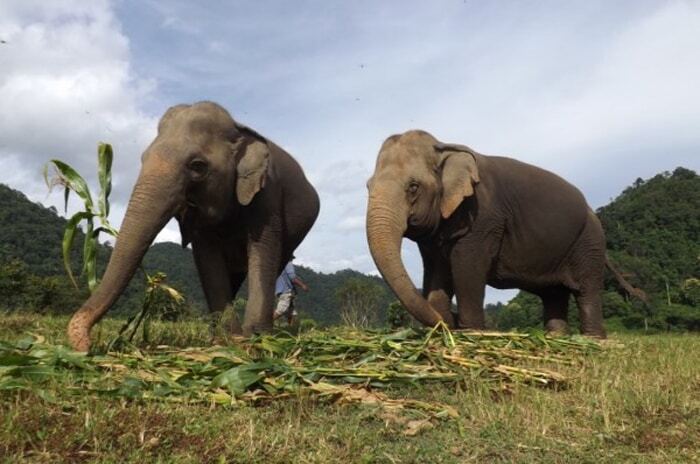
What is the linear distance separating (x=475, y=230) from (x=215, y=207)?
3134 mm

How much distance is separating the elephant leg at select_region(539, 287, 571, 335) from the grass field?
551 centimetres

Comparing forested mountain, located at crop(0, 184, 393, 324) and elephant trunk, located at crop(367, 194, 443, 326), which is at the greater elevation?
forested mountain, located at crop(0, 184, 393, 324)

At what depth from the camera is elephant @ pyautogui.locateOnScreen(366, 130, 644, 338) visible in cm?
698

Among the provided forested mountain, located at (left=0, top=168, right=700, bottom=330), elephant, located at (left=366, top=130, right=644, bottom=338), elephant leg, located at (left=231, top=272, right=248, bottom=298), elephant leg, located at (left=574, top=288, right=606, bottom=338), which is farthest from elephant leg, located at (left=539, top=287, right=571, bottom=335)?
forested mountain, located at (left=0, top=168, right=700, bottom=330)

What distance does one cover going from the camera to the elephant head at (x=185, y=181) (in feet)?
16.1

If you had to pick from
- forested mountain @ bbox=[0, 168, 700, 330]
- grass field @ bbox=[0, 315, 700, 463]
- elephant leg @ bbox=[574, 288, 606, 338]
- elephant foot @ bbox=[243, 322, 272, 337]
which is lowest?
grass field @ bbox=[0, 315, 700, 463]

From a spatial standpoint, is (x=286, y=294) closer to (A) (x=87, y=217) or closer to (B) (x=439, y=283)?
(B) (x=439, y=283)

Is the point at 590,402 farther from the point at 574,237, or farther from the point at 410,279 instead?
the point at 574,237

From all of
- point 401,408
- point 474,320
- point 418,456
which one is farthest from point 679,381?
point 474,320

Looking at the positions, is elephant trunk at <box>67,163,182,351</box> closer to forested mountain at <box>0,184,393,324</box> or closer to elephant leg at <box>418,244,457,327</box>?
elephant leg at <box>418,244,457,327</box>

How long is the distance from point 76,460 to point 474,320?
5.45m

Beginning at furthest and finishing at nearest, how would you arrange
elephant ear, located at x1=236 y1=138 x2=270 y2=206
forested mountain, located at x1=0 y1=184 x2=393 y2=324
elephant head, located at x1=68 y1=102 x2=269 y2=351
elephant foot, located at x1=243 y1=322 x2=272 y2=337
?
forested mountain, located at x1=0 y1=184 x2=393 y2=324
elephant ear, located at x1=236 y1=138 x2=270 y2=206
elephant foot, located at x1=243 y1=322 x2=272 y2=337
elephant head, located at x1=68 y1=102 x2=269 y2=351

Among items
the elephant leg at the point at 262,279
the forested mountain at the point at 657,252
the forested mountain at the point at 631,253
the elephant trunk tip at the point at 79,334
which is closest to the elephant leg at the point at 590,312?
the elephant leg at the point at 262,279

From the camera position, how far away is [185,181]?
5.68m
